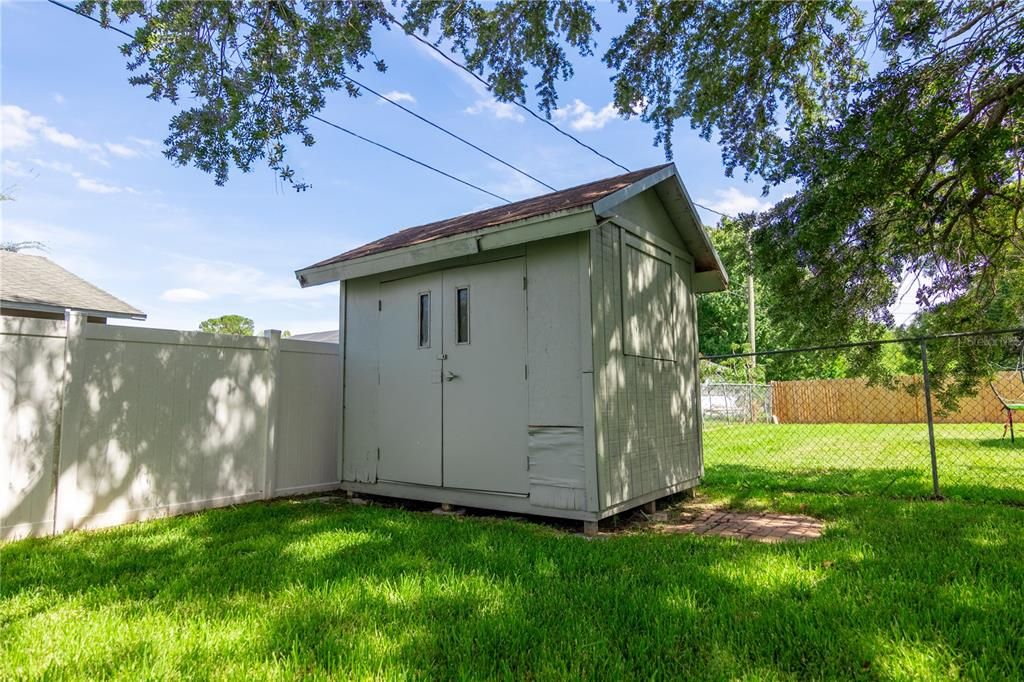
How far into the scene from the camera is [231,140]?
3914 mm

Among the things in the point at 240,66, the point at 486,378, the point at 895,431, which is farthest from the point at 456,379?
the point at 895,431

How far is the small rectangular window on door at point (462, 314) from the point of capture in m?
5.06

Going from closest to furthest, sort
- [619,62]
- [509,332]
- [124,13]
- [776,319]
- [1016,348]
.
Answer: [124,13], [509,332], [619,62], [1016,348], [776,319]

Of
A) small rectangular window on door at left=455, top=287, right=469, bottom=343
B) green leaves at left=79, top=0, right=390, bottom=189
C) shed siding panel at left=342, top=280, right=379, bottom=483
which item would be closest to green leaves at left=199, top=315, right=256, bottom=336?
shed siding panel at left=342, top=280, right=379, bottom=483

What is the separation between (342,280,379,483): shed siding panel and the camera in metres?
5.72

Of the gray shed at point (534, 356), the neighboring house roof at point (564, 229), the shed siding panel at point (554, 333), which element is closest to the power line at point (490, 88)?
the neighboring house roof at point (564, 229)

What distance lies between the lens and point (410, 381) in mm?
5406

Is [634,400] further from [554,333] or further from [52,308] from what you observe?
[52,308]

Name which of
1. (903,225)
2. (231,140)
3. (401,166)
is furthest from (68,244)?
(903,225)

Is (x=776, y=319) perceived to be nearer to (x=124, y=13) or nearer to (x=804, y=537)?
(x=804, y=537)

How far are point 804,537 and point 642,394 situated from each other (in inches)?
66.8

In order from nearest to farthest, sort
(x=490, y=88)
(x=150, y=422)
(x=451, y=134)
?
(x=150, y=422)
(x=490, y=88)
(x=451, y=134)

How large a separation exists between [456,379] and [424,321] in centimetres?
80

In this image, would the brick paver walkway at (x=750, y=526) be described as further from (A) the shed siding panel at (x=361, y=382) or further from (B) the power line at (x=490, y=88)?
(B) the power line at (x=490, y=88)
